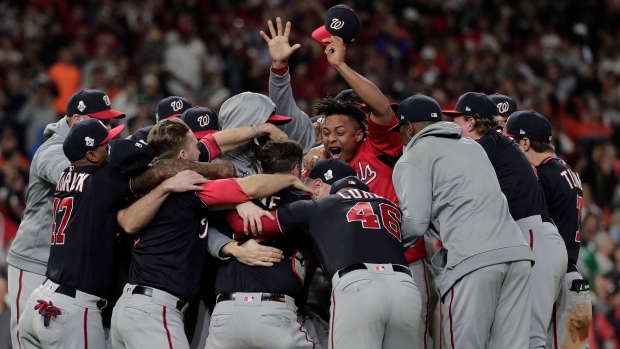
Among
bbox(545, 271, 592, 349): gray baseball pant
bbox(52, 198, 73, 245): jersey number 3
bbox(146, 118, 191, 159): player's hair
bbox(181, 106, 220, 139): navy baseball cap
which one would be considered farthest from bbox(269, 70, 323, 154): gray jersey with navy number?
bbox(545, 271, 592, 349): gray baseball pant

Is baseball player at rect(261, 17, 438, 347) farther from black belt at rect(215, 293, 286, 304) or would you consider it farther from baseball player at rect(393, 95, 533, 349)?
black belt at rect(215, 293, 286, 304)

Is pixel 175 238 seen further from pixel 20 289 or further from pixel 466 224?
pixel 466 224

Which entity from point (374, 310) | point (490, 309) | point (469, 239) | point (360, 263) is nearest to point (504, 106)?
point (469, 239)

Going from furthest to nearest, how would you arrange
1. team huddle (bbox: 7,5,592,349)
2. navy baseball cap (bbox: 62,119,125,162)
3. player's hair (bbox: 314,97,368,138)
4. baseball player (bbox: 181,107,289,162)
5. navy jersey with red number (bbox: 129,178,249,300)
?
player's hair (bbox: 314,97,368,138) → baseball player (bbox: 181,107,289,162) → navy baseball cap (bbox: 62,119,125,162) → navy jersey with red number (bbox: 129,178,249,300) → team huddle (bbox: 7,5,592,349)

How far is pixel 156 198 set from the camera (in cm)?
611

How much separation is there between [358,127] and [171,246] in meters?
1.92

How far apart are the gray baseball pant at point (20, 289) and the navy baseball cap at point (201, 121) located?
67.1 inches

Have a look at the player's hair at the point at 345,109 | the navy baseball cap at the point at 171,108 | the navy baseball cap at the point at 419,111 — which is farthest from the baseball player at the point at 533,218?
the navy baseball cap at the point at 171,108

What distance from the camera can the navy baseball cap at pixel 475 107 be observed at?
7.07 meters

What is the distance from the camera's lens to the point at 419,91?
51.8 feet

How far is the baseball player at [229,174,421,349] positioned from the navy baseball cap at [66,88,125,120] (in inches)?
86.8

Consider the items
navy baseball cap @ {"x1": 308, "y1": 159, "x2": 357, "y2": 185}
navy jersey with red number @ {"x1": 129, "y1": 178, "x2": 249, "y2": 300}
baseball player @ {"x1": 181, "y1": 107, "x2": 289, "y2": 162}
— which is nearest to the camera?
navy jersey with red number @ {"x1": 129, "y1": 178, "x2": 249, "y2": 300}

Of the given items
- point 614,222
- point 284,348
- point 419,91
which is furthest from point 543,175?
point 419,91

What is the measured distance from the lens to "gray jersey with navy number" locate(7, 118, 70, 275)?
7.24m
